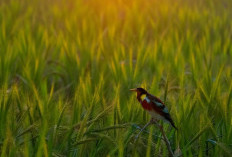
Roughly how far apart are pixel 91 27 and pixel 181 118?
7.15 ft

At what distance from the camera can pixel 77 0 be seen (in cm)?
489

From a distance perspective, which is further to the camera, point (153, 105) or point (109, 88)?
point (109, 88)

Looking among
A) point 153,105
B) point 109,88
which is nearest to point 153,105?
point 153,105

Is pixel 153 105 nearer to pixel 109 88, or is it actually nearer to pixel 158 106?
pixel 158 106

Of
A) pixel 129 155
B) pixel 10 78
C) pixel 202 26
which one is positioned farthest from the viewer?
pixel 202 26

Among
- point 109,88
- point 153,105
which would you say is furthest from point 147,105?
point 109,88

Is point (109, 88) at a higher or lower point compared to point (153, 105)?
higher

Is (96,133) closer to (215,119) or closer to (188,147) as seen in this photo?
(188,147)

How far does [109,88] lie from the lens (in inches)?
85.6

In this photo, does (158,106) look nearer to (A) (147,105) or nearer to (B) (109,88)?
(A) (147,105)

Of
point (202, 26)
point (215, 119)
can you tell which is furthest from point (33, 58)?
point (202, 26)

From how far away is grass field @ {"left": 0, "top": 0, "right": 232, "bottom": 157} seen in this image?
128cm

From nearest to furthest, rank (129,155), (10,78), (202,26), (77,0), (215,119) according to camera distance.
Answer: (129,155), (215,119), (10,78), (202,26), (77,0)

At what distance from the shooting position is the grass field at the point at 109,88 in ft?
4.19
